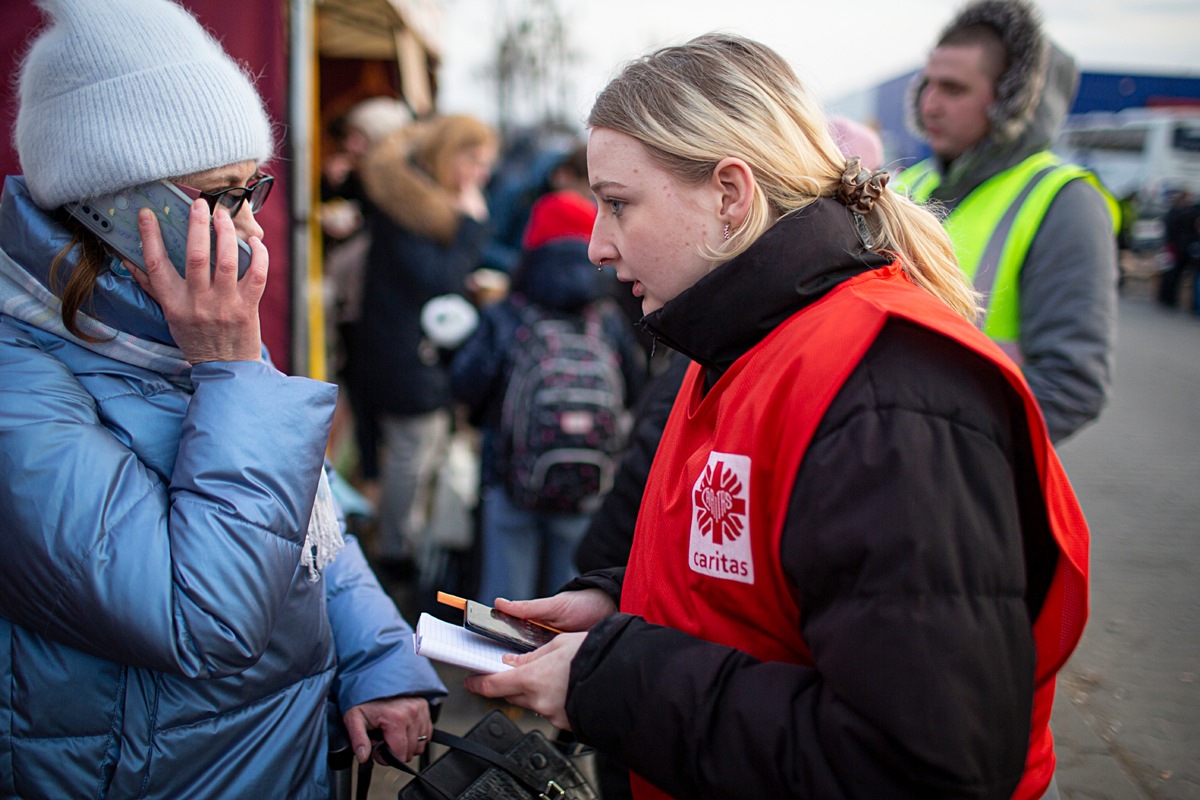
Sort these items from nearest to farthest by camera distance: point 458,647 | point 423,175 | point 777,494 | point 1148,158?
point 777,494, point 458,647, point 423,175, point 1148,158

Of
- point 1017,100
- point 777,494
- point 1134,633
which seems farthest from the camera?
point 1134,633

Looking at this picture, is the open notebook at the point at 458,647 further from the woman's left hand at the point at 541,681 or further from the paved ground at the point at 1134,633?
the paved ground at the point at 1134,633

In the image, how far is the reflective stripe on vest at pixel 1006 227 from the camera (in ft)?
8.54

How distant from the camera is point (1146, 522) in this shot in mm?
5738

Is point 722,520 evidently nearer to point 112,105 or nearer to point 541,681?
point 541,681

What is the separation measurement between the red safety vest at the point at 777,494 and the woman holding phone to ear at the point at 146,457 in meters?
0.63

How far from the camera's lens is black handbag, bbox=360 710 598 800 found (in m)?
1.57

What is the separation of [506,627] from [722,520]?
0.48 metres

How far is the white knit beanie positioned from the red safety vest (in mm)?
972

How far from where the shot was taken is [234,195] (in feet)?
5.06

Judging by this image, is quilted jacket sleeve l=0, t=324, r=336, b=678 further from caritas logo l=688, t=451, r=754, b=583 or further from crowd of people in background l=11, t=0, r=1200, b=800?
caritas logo l=688, t=451, r=754, b=583

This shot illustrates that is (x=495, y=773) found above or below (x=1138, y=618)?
above

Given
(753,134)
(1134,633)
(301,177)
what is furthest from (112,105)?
(1134,633)

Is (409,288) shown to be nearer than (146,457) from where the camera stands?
No
